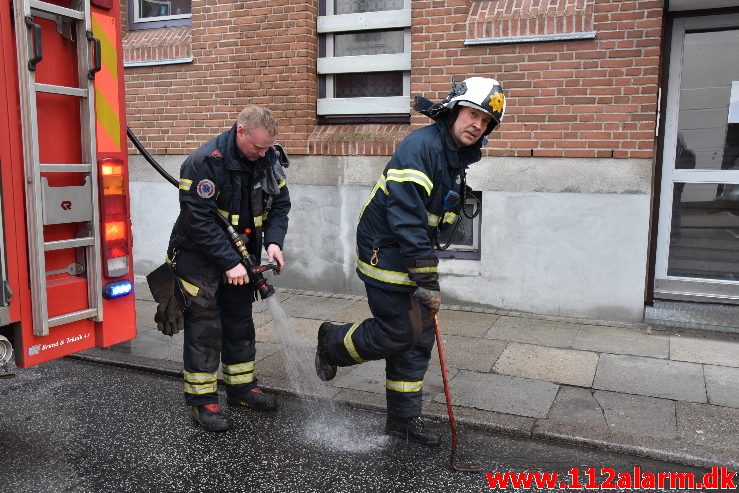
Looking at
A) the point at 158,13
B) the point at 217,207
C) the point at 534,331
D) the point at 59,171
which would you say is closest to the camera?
the point at 59,171

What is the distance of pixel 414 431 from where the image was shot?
12.5 ft

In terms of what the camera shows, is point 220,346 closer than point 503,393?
Yes

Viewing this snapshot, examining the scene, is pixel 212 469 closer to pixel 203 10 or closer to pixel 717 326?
pixel 717 326

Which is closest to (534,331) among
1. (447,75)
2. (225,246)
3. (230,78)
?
(447,75)

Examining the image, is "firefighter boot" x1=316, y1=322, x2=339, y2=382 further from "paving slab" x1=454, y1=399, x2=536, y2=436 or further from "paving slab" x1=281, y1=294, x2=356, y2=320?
"paving slab" x1=281, y1=294, x2=356, y2=320

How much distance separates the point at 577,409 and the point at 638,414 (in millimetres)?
355

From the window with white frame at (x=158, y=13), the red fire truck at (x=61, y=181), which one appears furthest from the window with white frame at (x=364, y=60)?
the red fire truck at (x=61, y=181)

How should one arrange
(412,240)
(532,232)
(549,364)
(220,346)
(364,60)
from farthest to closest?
(364,60) < (532,232) < (549,364) < (220,346) < (412,240)

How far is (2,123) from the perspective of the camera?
9.84 ft

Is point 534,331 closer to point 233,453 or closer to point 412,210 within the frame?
point 412,210

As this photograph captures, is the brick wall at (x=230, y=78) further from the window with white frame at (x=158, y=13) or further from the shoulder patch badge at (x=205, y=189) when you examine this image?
the shoulder patch badge at (x=205, y=189)

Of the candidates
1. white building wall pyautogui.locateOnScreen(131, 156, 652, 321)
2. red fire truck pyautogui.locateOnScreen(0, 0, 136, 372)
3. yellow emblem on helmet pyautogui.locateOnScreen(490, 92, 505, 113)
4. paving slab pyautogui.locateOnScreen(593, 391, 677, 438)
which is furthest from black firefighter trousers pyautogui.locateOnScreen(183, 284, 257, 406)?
white building wall pyautogui.locateOnScreen(131, 156, 652, 321)

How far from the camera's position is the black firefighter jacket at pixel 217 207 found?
379cm

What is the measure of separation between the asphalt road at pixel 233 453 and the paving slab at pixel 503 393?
1.03 feet
